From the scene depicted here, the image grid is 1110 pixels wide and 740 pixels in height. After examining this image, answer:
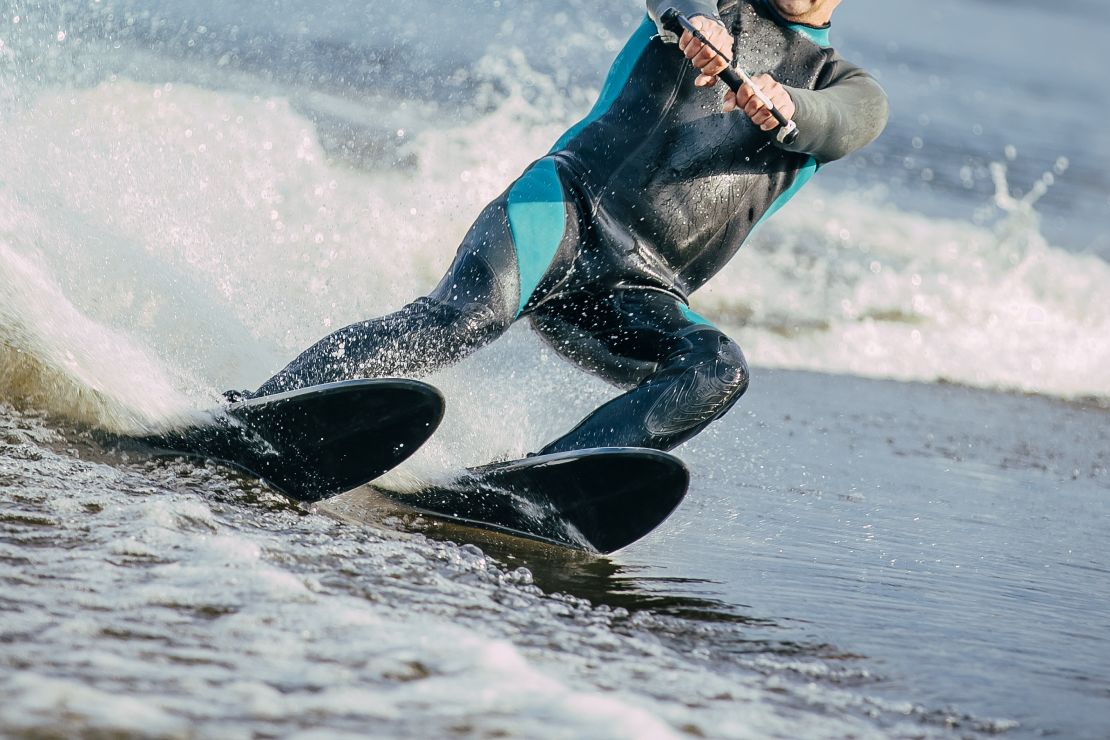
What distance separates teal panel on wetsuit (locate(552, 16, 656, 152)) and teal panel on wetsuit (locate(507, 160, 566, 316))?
0.84ft

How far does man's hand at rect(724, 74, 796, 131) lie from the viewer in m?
3.64

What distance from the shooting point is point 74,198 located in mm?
5766

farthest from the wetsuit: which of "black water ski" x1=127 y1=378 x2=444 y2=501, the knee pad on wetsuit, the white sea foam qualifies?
the white sea foam

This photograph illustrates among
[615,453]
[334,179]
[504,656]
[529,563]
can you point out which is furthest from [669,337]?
[334,179]

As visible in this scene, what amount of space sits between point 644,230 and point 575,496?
902 millimetres

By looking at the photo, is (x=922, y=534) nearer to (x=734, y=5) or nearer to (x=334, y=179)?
(x=734, y=5)

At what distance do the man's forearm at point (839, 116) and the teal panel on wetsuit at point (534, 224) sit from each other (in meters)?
0.71

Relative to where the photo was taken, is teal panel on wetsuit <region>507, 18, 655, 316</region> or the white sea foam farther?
the white sea foam

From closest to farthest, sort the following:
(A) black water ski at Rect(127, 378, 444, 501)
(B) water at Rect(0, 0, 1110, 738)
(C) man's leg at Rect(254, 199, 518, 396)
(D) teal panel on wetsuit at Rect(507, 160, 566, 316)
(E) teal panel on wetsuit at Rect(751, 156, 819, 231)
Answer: (B) water at Rect(0, 0, 1110, 738)
(A) black water ski at Rect(127, 378, 444, 501)
(C) man's leg at Rect(254, 199, 518, 396)
(D) teal panel on wetsuit at Rect(507, 160, 566, 316)
(E) teal panel on wetsuit at Rect(751, 156, 819, 231)

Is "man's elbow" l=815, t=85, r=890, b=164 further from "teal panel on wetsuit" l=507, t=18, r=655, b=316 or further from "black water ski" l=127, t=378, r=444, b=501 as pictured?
"black water ski" l=127, t=378, r=444, b=501

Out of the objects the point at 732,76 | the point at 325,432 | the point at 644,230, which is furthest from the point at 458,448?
the point at 732,76

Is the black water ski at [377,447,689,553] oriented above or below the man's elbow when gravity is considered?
below

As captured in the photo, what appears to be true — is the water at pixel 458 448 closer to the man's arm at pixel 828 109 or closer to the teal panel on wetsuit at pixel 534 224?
the teal panel on wetsuit at pixel 534 224

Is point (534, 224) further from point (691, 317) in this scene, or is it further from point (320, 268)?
point (320, 268)
